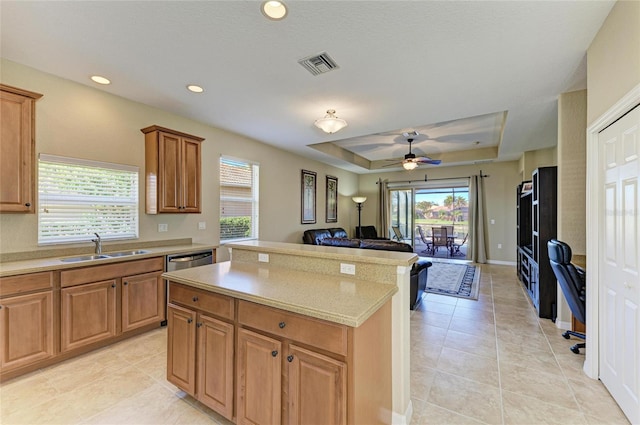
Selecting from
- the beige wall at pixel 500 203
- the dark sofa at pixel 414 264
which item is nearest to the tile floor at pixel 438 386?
the dark sofa at pixel 414 264

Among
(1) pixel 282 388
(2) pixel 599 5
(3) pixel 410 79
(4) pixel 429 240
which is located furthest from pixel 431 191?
(1) pixel 282 388

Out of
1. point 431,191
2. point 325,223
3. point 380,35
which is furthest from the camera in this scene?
point 431,191

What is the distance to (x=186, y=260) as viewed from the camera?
3459mm

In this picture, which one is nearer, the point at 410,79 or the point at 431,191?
the point at 410,79

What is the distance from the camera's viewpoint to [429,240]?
8641 mm

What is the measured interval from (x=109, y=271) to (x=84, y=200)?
3.13ft

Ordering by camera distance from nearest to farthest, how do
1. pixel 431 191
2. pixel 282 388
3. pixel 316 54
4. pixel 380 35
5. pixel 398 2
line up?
pixel 282 388
pixel 398 2
pixel 380 35
pixel 316 54
pixel 431 191

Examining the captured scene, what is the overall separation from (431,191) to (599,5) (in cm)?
669

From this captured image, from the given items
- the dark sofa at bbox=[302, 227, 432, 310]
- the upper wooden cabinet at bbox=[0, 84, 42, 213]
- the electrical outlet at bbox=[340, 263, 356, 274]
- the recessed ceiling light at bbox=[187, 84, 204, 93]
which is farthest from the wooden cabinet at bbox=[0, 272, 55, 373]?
the dark sofa at bbox=[302, 227, 432, 310]

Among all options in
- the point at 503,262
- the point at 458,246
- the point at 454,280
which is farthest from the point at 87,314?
the point at 458,246

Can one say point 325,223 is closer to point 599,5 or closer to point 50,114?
point 50,114

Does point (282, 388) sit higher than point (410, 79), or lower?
lower

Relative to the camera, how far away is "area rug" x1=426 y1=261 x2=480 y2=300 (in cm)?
472

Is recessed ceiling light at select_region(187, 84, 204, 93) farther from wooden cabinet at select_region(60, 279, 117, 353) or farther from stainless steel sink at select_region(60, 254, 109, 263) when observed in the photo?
wooden cabinet at select_region(60, 279, 117, 353)
